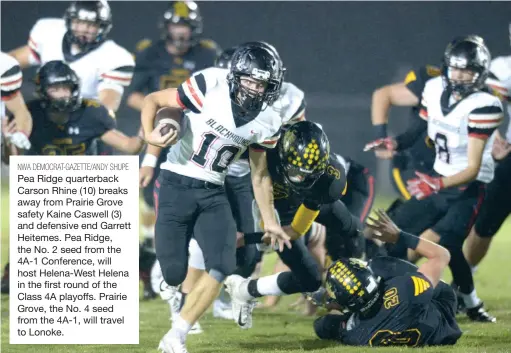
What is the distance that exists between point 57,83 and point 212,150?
1.40 meters

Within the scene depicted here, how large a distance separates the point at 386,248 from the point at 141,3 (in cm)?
421

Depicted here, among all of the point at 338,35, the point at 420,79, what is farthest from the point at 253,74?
the point at 338,35

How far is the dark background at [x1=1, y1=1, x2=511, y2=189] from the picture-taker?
19.7 ft

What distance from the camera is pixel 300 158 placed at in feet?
13.0

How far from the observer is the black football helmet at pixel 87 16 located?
18.2 ft

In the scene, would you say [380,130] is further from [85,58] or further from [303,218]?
[85,58]

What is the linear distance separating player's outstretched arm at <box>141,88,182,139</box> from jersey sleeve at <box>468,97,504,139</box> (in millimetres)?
1520

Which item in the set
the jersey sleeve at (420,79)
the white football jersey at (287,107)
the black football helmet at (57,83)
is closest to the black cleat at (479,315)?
the jersey sleeve at (420,79)

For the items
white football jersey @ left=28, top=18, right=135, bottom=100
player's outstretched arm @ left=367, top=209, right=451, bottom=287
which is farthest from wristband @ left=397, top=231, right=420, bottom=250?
white football jersey @ left=28, top=18, right=135, bottom=100

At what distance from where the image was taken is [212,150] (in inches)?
155

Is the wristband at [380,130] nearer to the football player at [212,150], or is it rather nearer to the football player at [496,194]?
the football player at [496,194]

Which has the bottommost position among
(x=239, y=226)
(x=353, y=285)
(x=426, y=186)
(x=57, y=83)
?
(x=353, y=285)

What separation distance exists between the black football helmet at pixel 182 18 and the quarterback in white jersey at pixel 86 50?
362mm

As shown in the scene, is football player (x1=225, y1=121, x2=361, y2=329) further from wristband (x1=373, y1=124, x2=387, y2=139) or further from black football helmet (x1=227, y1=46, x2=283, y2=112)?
wristband (x1=373, y1=124, x2=387, y2=139)
